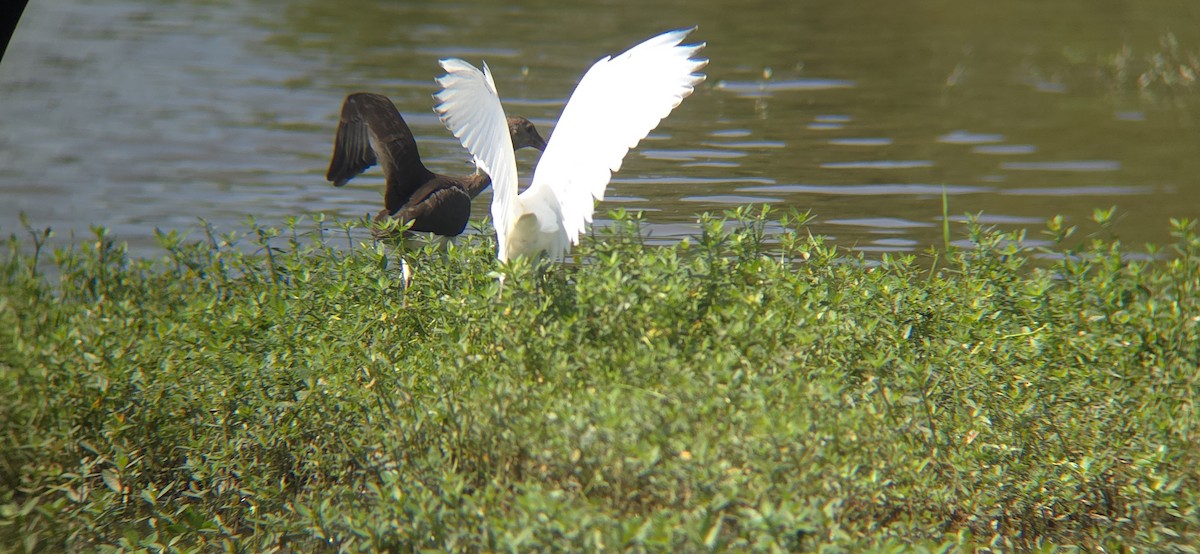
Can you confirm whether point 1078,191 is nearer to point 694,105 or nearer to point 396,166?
point 694,105

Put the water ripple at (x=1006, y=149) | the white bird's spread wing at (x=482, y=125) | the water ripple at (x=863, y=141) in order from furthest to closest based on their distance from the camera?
the water ripple at (x=863, y=141) < the water ripple at (x=1006, y=149) < the white bird's spread wing at (x=482, y=125)

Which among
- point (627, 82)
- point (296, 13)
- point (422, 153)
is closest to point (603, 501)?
point (627, 82)

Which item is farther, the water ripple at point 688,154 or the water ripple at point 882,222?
the water ripple at point 688,154

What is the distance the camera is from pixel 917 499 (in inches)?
148

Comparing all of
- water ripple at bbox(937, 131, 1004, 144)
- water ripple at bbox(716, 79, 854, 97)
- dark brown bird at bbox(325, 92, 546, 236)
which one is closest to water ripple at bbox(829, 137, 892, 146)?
water ripple at bbox(937, 131, 1004, 144)

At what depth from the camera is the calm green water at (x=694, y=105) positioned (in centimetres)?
828

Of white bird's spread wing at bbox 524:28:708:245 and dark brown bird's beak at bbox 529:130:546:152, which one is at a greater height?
white bird's spread wing at bbox 524:28:708:245

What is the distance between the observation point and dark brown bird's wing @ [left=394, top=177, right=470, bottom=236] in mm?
5586

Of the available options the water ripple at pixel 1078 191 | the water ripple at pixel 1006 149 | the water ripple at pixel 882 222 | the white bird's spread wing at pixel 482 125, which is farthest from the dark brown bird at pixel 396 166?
the water ripple at pixel 1006 149

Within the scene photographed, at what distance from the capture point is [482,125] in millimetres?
4625

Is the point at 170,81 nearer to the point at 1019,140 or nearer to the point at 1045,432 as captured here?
the point at 1019,140

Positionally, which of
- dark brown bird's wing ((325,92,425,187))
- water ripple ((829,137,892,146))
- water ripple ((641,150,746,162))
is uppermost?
dark brown bird's wing ((325,92,425,187))

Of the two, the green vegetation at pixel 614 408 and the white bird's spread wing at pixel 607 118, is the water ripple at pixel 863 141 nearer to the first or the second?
the green vegetation at pixel 614 408

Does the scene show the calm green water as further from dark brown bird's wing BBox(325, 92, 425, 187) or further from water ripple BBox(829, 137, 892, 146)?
dark brown bird's wing BBox(325, 92, 425, 187)
